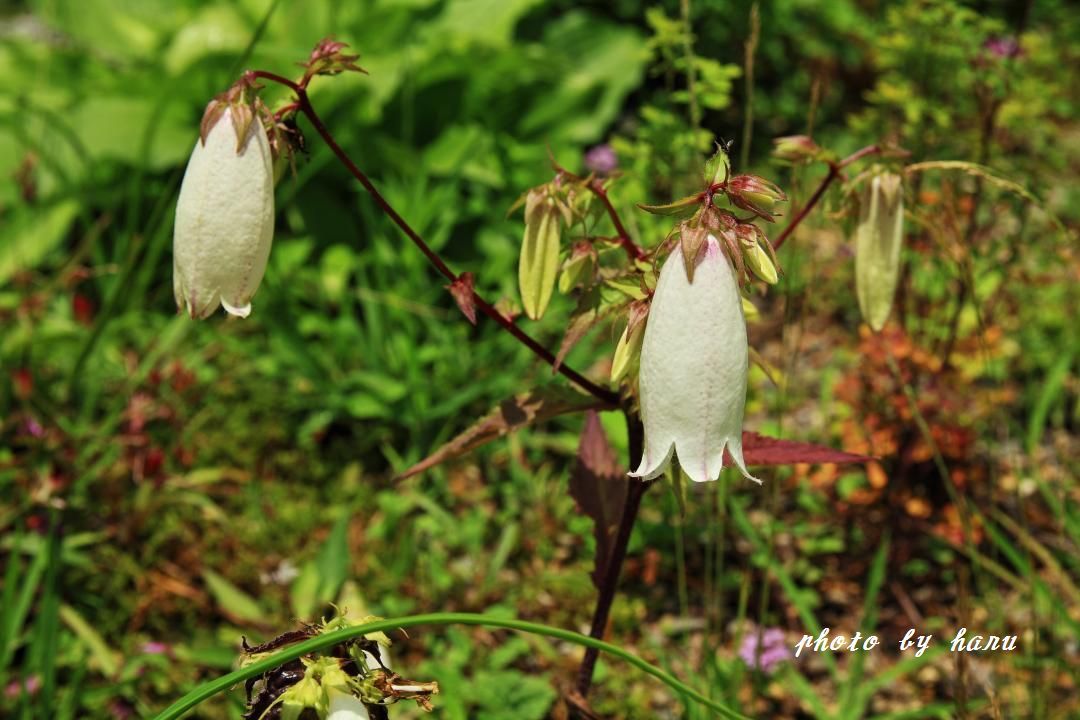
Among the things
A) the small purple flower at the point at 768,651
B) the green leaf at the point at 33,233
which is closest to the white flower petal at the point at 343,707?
the small purple flower at the point at 768,651

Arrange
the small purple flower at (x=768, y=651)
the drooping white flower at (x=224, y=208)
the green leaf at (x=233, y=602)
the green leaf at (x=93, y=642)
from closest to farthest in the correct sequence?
the drooping white flower at (x=224, y=208) < the small purple flower at (x=768, y=651) < the green leaf at (x=93, y=642) < the green leaf at (x=233, y=602)

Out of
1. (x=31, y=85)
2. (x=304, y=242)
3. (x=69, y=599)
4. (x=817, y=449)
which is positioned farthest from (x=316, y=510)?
(x=31, y=85)

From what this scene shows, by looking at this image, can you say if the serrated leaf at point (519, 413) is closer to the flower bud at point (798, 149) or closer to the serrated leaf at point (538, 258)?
the serrated leaf at point (538, 258)

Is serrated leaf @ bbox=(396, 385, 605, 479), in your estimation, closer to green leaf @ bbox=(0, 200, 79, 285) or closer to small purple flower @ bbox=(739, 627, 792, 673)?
small purple flower @ bbox=(739, 627, 792, 673)

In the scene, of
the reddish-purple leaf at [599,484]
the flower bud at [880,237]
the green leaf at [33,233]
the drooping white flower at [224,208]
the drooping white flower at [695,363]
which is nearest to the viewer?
the drooping white flower at [695,363]

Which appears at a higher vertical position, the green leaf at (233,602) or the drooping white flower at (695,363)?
the drooping white flower at (695,363)

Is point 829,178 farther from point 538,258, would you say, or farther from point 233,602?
point 233,602

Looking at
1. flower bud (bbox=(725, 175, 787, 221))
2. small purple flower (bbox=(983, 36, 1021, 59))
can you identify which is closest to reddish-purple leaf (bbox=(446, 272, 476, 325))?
flower bud (bbox=(725, 175, 787, 221))
